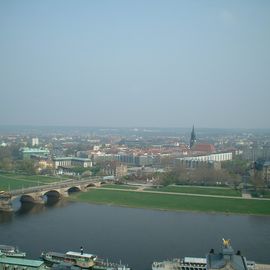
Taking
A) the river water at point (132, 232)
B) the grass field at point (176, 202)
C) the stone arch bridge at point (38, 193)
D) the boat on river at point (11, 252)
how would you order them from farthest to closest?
the stone arch bridge at point (38, 193) → the grass field at point (176, 202) → the river water at point (132, 232) → the boat on river at point (11, 252)

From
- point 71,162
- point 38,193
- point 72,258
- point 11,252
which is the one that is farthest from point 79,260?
point 71,162

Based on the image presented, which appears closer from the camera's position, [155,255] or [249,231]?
[155,255]

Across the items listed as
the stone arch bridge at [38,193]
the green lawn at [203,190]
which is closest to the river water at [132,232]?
the stone arch bridge at [38,193]

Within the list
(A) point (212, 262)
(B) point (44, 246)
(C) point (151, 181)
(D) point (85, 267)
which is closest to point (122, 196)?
(C) point (151, 181)

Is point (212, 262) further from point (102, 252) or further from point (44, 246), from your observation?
point (44, 246)

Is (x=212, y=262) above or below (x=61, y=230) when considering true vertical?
above

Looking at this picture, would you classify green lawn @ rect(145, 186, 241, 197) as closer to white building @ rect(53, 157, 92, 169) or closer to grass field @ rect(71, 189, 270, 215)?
grass field @ rect(71, 189, 270, 215)

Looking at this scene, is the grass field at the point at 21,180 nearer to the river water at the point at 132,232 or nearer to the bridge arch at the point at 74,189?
the bridge arch at the point at 74,189
